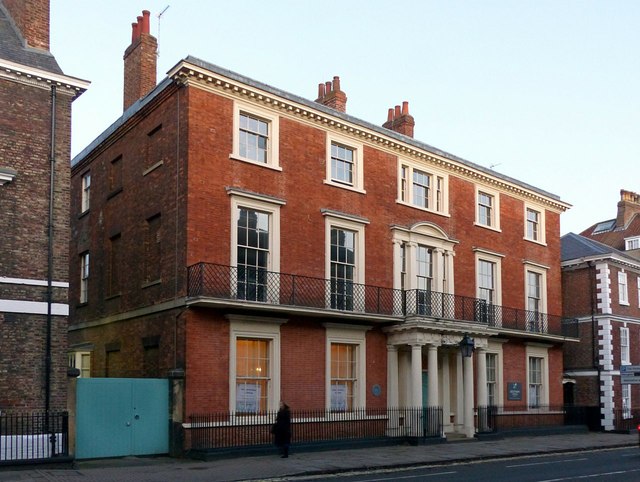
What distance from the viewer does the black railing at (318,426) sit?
2042cm

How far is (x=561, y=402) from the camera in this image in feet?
110

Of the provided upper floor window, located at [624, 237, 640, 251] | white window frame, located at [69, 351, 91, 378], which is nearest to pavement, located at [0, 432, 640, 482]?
white window frame, located at [69, 351, 91, 378]

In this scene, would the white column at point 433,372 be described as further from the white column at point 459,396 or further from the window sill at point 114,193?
the window sill at point 114,193

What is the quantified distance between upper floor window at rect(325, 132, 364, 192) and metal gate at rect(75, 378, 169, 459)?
8659 millimetres

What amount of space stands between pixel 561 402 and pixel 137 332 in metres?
19.3

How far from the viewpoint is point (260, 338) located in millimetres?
22250

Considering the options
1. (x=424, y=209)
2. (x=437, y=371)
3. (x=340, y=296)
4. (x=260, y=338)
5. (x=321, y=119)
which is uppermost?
(x=321, y=119)

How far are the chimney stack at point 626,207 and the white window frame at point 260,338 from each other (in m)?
34.5

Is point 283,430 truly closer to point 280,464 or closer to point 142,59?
point 280,464

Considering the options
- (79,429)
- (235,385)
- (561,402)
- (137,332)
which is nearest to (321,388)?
(235,385)

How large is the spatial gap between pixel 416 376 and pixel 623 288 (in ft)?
55.6

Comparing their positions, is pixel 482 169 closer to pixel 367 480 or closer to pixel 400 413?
pixel 400 413

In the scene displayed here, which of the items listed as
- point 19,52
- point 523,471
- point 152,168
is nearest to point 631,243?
point 523,471

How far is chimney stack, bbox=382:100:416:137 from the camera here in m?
31.2
